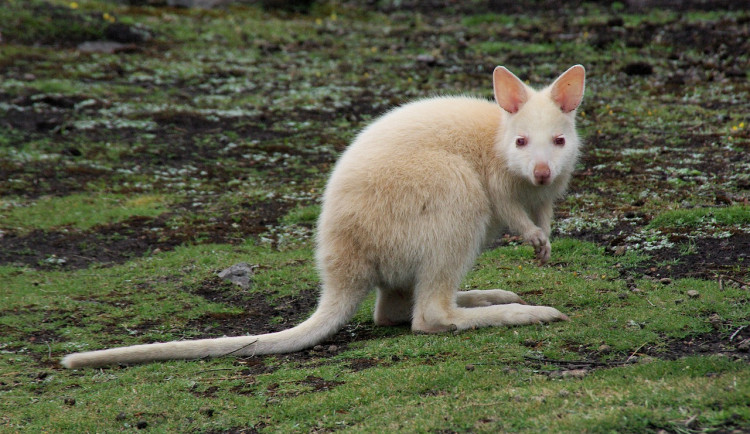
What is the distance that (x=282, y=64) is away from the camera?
1581cm

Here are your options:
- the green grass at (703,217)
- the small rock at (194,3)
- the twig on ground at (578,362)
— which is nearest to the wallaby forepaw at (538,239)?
the twig on ground at (578,362)

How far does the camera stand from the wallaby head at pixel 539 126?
18.4 ft

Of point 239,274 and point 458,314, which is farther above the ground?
point 458,314

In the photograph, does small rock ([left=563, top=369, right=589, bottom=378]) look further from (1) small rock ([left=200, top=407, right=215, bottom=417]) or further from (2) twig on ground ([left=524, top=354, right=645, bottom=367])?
(1) small rock ([left=200, top=407, right=215, bottom=417])

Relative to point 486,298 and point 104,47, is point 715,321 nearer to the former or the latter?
point 486,298

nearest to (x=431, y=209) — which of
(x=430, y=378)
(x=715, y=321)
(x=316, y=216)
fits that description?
(x=430, y=378)

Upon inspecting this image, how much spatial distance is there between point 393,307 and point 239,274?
207cm

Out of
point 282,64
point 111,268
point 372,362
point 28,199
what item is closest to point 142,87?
point 282,64

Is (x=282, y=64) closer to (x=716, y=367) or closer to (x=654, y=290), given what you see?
(x=654, y=290)

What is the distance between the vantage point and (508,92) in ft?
19.1

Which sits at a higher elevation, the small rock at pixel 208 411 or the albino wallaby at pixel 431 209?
the albino wallaby at pixel 431 209

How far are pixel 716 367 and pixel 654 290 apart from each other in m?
1.80

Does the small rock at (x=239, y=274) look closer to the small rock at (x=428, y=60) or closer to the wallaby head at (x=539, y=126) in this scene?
the wallaby head at (x=539, y=126)

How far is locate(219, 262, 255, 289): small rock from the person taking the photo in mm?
7645
